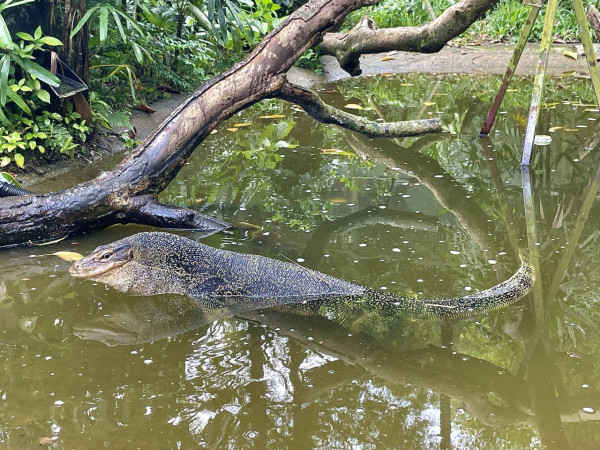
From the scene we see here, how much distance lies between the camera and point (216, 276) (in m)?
4.16

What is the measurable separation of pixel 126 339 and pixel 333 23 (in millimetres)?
3265

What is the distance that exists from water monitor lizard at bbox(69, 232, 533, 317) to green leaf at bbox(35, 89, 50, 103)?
206 cm

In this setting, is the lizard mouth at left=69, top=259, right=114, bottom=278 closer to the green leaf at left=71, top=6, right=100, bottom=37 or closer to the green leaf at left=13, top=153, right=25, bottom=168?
the green leaf at left=13, top=153, right=25, bottom=168

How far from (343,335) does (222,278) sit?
0.96 metres

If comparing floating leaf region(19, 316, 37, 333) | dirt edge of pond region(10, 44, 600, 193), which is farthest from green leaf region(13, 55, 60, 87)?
dirt edge of pond region(10, 44, 600, 193)

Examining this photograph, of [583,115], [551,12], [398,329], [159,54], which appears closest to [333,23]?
[551,12]

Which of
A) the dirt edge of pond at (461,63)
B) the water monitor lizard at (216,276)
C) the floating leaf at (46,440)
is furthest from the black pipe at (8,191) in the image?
the dirt edge of pond at (461,63)

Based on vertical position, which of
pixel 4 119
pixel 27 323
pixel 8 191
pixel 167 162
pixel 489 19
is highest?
pixel 489 19

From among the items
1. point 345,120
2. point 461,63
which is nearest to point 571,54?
point 461,63

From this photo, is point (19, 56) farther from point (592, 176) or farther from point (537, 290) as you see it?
A: point (592, 176)

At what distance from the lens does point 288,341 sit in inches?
137

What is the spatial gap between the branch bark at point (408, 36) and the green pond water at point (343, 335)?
142cm

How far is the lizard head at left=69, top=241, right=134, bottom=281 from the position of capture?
397 centimetres

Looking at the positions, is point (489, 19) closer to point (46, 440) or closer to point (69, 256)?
point (69, 256)
